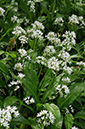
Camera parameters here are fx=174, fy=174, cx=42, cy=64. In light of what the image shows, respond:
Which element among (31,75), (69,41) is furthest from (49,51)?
(31,75)

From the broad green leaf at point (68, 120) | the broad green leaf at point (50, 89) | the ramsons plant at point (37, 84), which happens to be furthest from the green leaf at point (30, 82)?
the broad green leaf at point (68, 120)

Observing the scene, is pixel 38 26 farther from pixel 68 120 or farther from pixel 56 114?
pixel 68 120

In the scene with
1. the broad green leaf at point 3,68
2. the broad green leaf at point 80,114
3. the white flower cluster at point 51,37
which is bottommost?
the broad green leaf at point 80,114

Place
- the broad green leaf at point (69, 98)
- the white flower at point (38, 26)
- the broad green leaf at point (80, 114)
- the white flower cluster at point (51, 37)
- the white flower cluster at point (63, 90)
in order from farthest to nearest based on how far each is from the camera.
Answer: the white flower cluster at point (51, 37), the white flower at point (38, 26), the broad green leaf at point (80, 114), the broad green leaf at point (69, 98), the white flower cluster at point (63, 90)

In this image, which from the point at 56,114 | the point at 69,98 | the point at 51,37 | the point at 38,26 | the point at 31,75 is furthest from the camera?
the point at 51,37

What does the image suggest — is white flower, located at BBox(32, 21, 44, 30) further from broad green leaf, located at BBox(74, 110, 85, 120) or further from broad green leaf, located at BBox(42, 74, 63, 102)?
broad green leaf, located at BBox(74, 110, 85, 120)

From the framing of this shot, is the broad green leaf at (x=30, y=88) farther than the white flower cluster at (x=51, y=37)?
No

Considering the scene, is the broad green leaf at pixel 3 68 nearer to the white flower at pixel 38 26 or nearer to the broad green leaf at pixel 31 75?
the broad green leaf at pixel 31 75

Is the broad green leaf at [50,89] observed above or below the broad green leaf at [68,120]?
above

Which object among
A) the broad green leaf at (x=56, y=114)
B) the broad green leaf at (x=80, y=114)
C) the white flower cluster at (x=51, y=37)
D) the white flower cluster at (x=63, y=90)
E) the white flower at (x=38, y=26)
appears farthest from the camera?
the white flower cluster at (x=51, y=37)

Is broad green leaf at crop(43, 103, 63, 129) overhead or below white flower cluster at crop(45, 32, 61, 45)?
below

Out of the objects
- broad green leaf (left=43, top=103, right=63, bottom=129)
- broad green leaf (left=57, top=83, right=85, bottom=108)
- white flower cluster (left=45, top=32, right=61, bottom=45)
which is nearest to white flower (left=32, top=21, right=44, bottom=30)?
white flower cluster (left=45, top=32, right=61, bottom=45)

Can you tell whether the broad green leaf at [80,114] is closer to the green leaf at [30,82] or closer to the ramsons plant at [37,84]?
the ramsons plant at [37,84]

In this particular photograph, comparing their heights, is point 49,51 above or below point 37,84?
above
